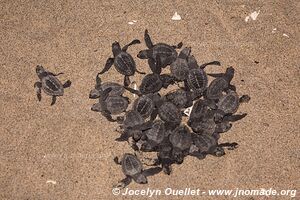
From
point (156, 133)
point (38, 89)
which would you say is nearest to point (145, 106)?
point (156, 133)

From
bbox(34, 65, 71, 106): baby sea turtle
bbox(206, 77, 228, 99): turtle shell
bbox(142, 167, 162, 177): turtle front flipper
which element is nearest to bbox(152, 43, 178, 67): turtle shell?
bbox(206, 77, 228, 99): turtle shell

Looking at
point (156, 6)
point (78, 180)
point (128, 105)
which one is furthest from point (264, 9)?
point (78, 180)

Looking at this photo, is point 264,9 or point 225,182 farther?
point 264,9

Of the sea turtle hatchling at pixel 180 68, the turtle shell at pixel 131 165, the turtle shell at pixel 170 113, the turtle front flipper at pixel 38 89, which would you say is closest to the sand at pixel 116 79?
the turtle front flipper at pixel 38 89

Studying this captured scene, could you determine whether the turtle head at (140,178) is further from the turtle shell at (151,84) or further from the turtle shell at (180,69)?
the turtle shell at (180,69)

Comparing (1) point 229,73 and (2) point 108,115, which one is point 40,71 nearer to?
(2) point 108,115

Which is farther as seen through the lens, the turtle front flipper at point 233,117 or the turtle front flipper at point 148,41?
the turtle front flipper at point 148,41

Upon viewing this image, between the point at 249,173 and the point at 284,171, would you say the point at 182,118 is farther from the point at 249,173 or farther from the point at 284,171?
the point at 284,171
